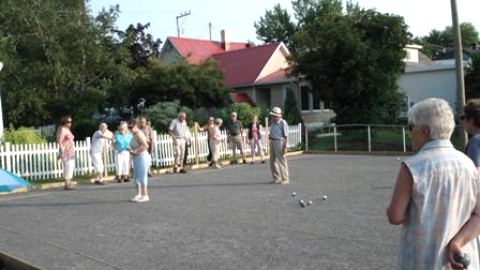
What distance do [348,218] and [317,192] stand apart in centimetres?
313

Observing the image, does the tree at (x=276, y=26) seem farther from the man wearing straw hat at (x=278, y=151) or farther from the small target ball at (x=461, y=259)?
the small target ball at (x=461, y=259)

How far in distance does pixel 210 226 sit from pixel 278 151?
543cm

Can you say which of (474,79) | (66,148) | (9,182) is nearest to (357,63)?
(474,79)

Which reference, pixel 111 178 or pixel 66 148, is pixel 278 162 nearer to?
pixel 66 148

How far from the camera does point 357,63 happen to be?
2712 centimetres

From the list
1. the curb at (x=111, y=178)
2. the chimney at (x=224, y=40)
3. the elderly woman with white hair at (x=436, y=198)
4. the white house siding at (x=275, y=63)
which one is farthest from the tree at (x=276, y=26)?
the elderly woman with white hair at (x=436, y=198)

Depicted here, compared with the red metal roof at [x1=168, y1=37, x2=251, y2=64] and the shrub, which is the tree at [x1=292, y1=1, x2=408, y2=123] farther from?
the red metal roof at [x1=168, y1=37, x2=251, y2=64]

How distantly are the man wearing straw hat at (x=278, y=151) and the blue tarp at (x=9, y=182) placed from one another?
6.03 metres

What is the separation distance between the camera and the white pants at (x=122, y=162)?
1570cm

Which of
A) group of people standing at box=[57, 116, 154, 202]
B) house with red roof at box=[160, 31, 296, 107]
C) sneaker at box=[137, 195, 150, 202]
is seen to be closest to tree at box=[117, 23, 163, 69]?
house with red roof at box=[160, 31, 296, 107]

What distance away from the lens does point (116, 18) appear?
3180 cm

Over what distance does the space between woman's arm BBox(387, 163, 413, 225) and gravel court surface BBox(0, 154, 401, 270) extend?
3.20 metres

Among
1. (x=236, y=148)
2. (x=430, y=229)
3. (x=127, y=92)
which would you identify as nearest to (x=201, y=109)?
(x=127, y=92)

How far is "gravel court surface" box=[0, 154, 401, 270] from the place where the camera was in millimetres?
6996
